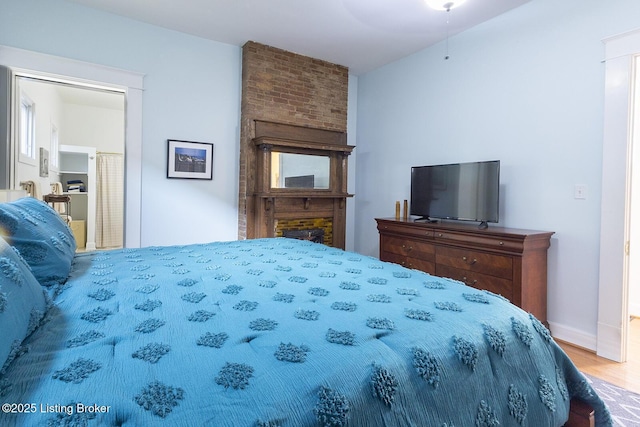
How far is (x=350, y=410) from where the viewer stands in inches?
29.7

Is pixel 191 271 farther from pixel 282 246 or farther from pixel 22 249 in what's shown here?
pixel 282 246

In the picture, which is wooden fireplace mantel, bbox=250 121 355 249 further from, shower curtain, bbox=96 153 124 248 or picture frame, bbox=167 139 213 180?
shower curtain, bbox=96 153 124 248

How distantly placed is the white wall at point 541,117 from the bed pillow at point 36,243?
3352 mm

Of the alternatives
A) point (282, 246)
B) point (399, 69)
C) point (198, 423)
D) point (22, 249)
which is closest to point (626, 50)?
point (399, 69)

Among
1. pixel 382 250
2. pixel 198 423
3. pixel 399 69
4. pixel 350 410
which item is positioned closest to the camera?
pixel 198 423

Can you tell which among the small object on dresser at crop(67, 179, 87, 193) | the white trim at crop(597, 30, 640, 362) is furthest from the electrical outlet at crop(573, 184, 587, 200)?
the small object on dresser at crop(67, 179, 87, 193)

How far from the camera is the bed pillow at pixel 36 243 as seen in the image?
4.27 feet

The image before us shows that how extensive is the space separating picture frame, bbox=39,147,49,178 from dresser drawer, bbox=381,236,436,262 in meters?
4.60

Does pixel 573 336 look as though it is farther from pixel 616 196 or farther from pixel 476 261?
pixel 616 196

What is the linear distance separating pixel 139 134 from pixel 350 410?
3.65 meters

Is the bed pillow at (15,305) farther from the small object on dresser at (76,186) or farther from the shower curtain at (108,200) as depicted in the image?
the small object on dresser at (76,186)

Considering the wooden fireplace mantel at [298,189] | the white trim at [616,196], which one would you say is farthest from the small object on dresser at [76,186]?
the white trim at [616,196]

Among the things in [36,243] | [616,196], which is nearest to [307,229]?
[616,196]

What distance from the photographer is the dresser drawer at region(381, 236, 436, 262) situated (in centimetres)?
334
